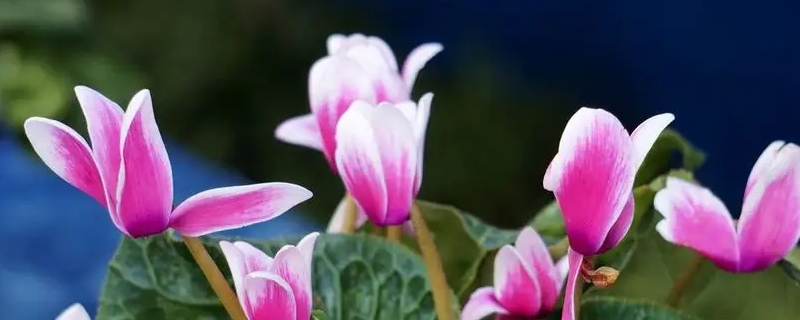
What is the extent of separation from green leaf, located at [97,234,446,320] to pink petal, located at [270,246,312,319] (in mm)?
71

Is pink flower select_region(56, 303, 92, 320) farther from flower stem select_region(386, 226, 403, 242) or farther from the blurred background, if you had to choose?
the blurred background

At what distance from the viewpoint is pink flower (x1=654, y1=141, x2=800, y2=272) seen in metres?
0.26

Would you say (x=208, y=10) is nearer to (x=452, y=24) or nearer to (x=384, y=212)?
(x=452, y=24)

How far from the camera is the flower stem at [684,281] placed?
12.2 inches

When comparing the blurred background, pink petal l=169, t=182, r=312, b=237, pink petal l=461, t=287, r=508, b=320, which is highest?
pink petal l=169, t=182, r=312, b=237

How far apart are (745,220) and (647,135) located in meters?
0.05

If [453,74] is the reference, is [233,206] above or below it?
above

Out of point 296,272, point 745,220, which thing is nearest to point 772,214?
point 745,220

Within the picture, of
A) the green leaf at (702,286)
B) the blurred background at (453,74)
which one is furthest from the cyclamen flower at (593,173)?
the blurred background at (453,74)

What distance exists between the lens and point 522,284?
0.28 meters

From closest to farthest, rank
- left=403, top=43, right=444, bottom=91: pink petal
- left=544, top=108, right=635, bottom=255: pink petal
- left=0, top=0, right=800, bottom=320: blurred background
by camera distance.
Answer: left=544, top=108, right=635, bottom=255: pink petal → left=403, top=43, right=444, bottom=91: pink petal → left=0, top=0, right=800, bottom=320: blurred background

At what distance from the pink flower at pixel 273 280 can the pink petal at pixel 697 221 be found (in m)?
0.09

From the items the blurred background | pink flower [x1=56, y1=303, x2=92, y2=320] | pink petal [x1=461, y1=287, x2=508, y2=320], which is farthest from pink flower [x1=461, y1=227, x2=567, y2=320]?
the blurred background

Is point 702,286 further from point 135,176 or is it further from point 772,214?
point 135,176
